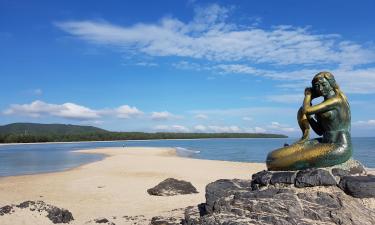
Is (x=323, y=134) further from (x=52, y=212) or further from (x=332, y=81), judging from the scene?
(x=52, y=212)

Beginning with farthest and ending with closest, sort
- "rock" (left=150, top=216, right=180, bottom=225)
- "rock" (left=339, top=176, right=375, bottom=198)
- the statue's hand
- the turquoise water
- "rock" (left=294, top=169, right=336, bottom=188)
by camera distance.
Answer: the turquoise water
"rock" (left=150, top=216, right=180, bottom=225)
the statue's hand
"rock" (left=294, top=169, right=336, bottom=188)
"rock" (left=339, top=176, right=375, bottom=198)

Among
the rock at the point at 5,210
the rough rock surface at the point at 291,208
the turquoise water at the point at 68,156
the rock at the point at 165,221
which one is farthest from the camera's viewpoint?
the turquoise water at the point at 68,156

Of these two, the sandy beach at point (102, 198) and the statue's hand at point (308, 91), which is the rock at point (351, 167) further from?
the sandy beach at point (102, 198)

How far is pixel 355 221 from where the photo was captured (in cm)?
698

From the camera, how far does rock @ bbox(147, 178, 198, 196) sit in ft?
49.8

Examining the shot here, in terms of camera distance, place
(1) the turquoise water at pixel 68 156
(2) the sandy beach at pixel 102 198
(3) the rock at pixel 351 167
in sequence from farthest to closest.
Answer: (1) the turquoise water at pixel 68 156, (2) the sandy beach at pixel 102 198, (3) the rock at pixel 351 167

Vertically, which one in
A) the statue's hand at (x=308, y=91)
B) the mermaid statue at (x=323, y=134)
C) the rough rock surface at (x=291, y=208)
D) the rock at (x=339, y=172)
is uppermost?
the statue's hand at (x=308, y=91)

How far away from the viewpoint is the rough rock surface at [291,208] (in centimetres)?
700

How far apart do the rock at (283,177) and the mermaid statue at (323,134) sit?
0.26 meters

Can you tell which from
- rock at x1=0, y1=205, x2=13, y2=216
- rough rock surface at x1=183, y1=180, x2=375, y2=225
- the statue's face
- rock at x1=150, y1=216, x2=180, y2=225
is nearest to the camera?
rough rock surface at x1=183, y1=180, x2=375, y2=225

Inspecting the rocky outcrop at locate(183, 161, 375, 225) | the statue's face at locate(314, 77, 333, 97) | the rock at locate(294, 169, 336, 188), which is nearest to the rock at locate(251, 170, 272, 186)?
the rocky outcrop at locate(183, 161, 375, 225)

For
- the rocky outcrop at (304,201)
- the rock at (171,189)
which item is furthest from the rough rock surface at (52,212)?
the rocky outcrop at (304,201)

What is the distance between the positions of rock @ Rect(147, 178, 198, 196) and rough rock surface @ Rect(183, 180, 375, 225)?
733 centimetres

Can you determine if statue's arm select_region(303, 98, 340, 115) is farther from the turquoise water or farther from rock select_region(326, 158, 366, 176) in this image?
the turquoise water
